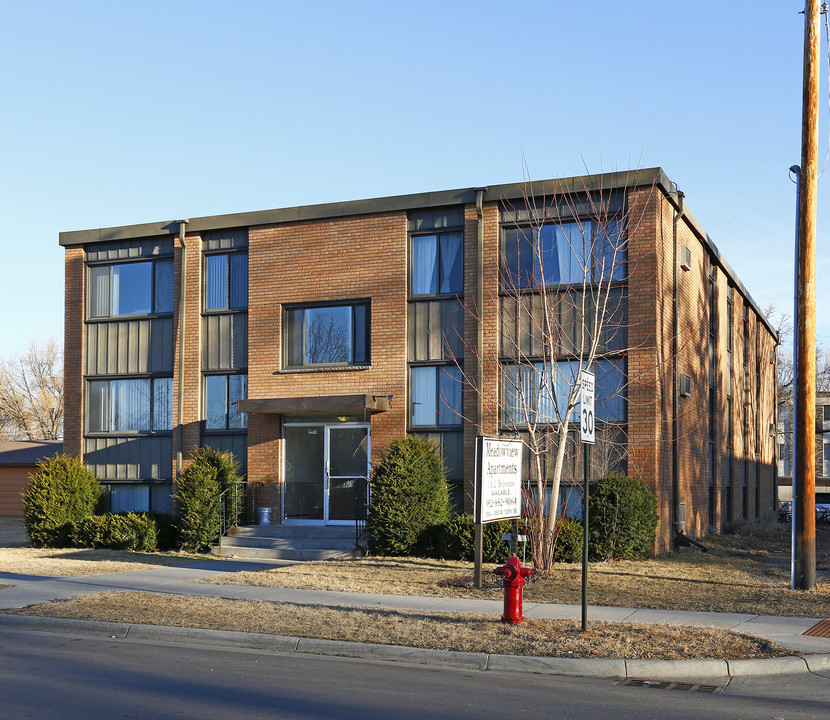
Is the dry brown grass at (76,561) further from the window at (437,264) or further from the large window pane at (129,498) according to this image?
the window at (437,264)

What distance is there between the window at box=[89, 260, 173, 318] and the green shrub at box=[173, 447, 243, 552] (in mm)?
4304

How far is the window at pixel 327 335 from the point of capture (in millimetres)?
20453

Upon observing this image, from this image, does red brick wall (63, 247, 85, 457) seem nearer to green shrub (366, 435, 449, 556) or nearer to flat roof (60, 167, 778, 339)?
flat roof (60, 167, 778, 339)

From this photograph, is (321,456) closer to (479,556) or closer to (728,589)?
(479,556)

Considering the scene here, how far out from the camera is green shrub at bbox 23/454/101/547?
2089 centimetres

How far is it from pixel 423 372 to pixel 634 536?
556cm

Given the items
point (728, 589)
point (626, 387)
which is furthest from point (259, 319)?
point (728, 589)

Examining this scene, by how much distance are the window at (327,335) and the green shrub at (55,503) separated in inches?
218

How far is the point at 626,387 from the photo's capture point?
60.3 feet

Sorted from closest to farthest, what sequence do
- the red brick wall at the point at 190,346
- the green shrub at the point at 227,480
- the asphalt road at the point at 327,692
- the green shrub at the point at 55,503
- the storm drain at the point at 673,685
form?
the asphalt road at the point at 327,692 → the storm drain at the point at 673,685 → the green shrub at the point at 227,480 → the green shrub at the point at 55,503 → the red brick wall at the point at 190,346

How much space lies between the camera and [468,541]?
1728cm

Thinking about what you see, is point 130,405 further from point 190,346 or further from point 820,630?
point 820,630

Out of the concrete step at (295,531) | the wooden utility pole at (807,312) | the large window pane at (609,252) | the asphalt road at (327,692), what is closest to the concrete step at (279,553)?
the concrete step at (295,531)

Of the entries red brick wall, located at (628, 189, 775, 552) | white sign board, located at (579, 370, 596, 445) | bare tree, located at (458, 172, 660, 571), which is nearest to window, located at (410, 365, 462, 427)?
bare tree, located at (458, 172, 660, 571)
